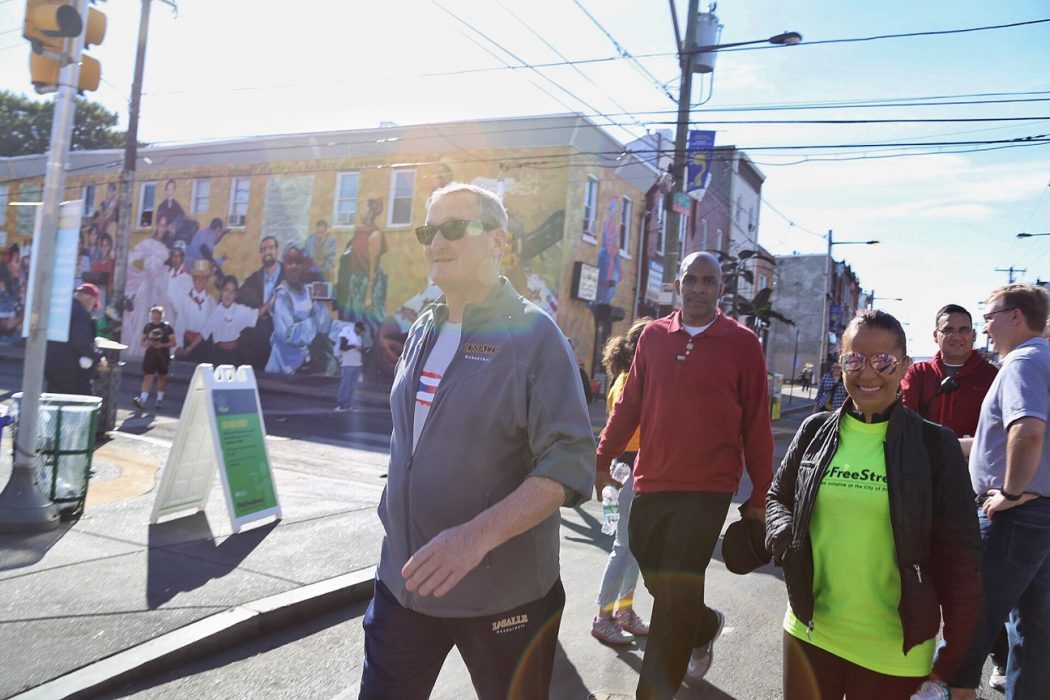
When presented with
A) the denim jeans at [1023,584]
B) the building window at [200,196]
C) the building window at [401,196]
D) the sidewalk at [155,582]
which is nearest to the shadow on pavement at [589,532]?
the sidewalk at [155,582]

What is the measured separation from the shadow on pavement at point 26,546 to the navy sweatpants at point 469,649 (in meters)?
3.60

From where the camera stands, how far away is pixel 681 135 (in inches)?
597

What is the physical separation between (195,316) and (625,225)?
14.3m

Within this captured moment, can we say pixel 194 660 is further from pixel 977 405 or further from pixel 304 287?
pixel 304 287

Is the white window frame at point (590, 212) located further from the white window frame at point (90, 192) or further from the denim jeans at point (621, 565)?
the white window frame at point (90, 192)

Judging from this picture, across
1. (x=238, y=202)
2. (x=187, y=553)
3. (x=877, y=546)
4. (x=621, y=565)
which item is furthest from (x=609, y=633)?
(x=238, y=202)

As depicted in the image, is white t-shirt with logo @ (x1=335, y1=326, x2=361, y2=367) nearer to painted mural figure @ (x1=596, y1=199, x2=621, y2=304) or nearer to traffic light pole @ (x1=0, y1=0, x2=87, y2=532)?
painted mural figure @ (x1=596, y1=199, x2=621, y2=304)

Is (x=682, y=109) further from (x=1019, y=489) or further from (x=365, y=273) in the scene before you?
(x=1019, y=489)

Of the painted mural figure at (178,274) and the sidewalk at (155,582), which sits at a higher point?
the painted mural figure at (178,274)

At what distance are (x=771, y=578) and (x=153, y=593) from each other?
4271mm

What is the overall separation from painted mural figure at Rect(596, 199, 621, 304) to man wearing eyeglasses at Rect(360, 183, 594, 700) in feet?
68.6

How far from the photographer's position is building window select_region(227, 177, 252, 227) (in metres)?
25.7

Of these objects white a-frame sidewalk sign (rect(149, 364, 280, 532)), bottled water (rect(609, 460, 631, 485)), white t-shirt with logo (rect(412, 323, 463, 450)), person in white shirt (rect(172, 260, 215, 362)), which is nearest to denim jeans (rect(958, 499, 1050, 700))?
bottled water (rect(609, 460, 631, 485))

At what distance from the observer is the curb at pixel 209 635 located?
11.2 ft
